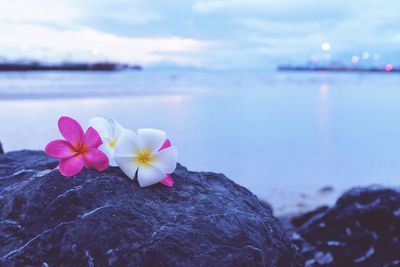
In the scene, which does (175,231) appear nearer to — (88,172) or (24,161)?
(88,172)

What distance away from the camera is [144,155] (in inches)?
79.9

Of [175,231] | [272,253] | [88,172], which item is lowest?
[272,253]

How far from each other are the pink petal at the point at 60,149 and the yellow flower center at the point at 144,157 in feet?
0.93

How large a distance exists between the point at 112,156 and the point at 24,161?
76 centimetres

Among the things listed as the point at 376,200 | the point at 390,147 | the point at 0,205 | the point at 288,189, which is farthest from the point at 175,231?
the point at 390,147

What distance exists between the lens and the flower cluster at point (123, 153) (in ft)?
6.52

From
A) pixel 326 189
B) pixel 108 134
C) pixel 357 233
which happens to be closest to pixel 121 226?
pixel 108 134

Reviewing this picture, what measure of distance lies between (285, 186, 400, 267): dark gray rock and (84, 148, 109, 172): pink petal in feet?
7.90

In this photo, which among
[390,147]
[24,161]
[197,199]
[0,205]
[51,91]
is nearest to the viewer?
[0,205]

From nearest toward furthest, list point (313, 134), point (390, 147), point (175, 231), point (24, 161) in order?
1. point (175, 231)
2. point (24, 161)
3. point (390, 147)
4. point (313, 134)

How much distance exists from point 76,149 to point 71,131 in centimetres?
8

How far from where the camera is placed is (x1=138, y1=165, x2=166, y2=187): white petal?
201 cm

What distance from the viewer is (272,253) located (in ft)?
6.91

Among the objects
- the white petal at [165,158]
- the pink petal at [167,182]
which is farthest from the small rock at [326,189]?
the white petal at [165,158]
